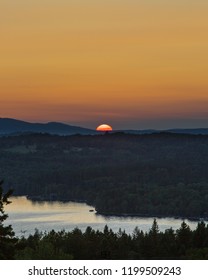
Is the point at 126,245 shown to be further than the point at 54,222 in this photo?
No

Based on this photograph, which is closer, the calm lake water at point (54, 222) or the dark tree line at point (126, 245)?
the dark tree line at point (126, 245)

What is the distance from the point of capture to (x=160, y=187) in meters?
195

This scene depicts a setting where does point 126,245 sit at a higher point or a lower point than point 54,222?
higher

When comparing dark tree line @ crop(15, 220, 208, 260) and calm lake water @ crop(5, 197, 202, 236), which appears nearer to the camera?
dark tree line @ crop(15, 220, 208, 260)

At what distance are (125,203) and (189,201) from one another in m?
16.4

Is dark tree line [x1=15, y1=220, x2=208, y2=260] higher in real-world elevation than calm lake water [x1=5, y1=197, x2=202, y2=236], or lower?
higher

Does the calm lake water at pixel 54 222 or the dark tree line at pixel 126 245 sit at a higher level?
the dark tree line at pixel 126 245

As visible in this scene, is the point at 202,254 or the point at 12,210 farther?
the point at 12,210

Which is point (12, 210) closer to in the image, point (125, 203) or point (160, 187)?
point (125, 203)

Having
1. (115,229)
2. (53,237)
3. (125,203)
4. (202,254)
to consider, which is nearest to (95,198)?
(125,203)
